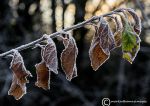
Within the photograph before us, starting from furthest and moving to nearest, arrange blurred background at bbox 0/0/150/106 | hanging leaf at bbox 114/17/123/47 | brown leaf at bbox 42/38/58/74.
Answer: blurred background at bbox 0/0/150/106, hanging leaf at bbox 114/17/123/47, brown leaf at bbox 42/38/58/74

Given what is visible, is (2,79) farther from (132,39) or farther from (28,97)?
(132,39)

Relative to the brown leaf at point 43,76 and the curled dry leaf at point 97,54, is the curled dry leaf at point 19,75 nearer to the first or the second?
the brown leaf at point 43,76

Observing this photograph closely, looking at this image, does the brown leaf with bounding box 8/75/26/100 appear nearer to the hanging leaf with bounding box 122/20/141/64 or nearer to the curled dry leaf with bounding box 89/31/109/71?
the curled dry leaf with bounding box 89/31/109/71

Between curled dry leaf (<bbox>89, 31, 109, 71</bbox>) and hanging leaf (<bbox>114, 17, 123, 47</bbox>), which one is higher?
hanging leaf (<bbox>114, 17, 123, 47</bbox>)

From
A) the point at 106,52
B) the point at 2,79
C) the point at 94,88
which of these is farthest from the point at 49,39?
the point at 94,88

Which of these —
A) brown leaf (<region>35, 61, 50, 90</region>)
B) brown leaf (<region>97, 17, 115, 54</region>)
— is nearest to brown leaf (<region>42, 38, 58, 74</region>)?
brown leaf (<region>35, 61, 50, 90</region>)

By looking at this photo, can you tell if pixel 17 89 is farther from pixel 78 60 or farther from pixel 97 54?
pixel 78 60

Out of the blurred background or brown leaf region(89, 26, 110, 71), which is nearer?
brown leaf region(89, 26, 110, 71)
